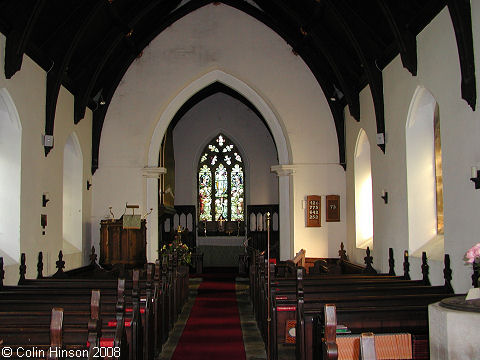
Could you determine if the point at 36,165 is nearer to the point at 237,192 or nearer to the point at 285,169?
the point at 285,169

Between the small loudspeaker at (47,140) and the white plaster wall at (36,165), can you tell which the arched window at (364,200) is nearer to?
the white plaster wall at (36,165)

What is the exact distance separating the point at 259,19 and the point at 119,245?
567 cm

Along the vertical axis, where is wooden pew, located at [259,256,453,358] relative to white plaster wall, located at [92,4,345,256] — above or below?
below

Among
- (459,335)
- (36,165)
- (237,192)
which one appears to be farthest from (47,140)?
(237,192)

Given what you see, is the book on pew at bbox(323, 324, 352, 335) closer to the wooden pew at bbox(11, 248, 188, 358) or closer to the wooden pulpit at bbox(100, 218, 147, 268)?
the wooden pew at bbox(11, 248, 188, 358)

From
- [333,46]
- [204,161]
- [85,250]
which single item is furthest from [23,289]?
[204,161]

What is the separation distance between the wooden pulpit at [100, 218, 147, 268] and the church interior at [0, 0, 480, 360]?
4 centimetres

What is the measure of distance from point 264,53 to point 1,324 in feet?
30.1

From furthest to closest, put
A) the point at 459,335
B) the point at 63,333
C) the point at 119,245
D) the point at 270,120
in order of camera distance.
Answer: the point at 270,120, the point at 119,245, the point at 63,333, the point at 459,335

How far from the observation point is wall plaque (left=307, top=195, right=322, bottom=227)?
1250 cm

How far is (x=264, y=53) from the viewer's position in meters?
12.8

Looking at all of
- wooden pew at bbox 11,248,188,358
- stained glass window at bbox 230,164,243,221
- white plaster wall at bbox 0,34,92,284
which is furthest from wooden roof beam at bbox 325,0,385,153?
stained glass window at bbox 230,164,243,221

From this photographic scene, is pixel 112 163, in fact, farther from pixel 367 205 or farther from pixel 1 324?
pixel 1 324

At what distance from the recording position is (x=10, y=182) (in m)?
8.59
